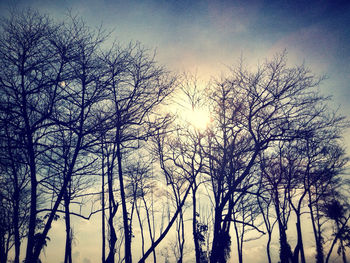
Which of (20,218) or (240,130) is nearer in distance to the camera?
(240,130)

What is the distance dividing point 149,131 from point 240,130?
478 centimetres

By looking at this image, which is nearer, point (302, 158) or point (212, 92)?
point (212, 92)

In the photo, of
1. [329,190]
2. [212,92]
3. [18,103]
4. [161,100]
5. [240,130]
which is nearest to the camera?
[18,103]

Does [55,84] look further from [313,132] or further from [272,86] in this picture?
[313,132]

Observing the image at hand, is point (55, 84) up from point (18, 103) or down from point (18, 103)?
up

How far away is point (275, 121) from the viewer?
917 centimetres

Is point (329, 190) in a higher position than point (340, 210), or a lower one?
higher

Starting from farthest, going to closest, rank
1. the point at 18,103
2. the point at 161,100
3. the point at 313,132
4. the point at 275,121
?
1. the point at 275,121
2. the point at 313,132
3. the point at 161,100
4. the point at 18,103

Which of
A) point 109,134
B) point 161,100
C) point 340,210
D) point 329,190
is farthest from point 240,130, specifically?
point 340,210

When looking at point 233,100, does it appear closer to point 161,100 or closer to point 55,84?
point 161,100

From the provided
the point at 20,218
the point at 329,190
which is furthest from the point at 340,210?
the point at 20,218

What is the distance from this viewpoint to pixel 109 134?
6.54 meters

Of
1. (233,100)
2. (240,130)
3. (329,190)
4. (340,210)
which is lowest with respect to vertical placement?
(340,210)

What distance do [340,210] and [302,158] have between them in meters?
14.0
